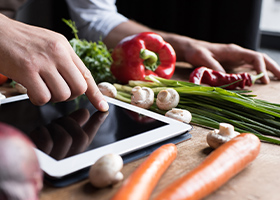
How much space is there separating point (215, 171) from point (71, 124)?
1.30 ft

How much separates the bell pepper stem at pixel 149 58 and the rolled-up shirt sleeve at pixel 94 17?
0.57 m

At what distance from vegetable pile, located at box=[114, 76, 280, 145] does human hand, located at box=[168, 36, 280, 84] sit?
54cm

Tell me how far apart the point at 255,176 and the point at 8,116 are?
0.64 m

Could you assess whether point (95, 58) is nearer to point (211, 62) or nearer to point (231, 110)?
point (211, 62)

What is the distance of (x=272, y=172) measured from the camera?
2.13 ft

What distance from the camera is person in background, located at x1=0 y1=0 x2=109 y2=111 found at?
2.74 feet

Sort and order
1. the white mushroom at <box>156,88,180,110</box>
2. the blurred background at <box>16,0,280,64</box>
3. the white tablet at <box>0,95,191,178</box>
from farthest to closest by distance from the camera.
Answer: the blurred background at <box>16,0,280,64</box>, the white mushroom at <box>156,88,180,110</box>, the white tablet at <box>0,95,191,178</box>

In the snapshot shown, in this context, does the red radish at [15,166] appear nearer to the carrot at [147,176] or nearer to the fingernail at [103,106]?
the carrot at [147,176]

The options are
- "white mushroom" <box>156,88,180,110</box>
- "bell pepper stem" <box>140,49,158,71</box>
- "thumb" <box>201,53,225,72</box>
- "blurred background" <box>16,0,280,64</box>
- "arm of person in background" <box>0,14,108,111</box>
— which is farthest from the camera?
"blurred background" <box>16,0,280,64</box>

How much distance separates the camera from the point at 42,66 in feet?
2.79

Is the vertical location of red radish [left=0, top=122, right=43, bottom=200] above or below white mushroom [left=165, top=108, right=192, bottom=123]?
above

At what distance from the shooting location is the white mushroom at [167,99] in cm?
97

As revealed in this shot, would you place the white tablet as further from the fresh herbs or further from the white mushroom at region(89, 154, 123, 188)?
the fresh herbs

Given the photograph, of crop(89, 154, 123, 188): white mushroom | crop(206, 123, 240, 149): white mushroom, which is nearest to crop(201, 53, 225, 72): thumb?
crop(206, 123, 240, 149): white mushroom
